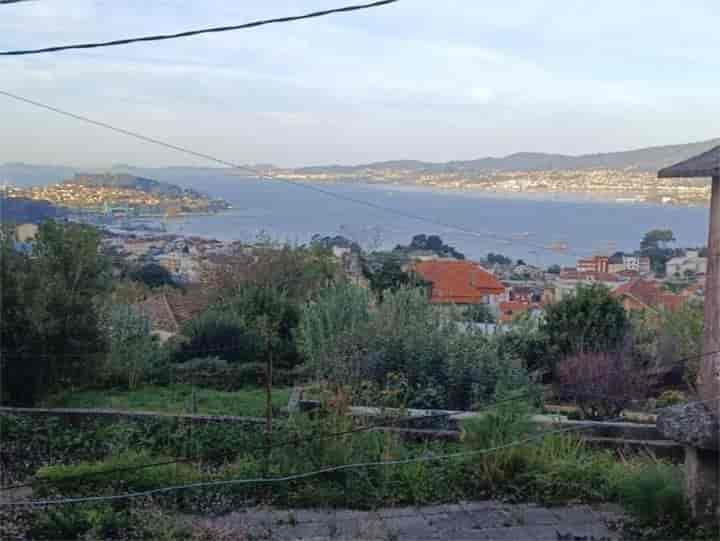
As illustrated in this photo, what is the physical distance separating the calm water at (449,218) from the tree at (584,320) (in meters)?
1.06

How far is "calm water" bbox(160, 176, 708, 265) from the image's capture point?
40.5ft

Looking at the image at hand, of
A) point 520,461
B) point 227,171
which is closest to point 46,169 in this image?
point 227,171

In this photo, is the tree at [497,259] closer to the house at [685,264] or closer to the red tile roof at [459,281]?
the red tile roof at [459,281]

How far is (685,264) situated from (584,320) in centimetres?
169

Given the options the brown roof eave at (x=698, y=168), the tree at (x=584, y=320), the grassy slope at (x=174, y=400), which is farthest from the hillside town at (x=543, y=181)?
the brown roof eave at (x=698, y=168)

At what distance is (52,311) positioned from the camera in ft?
30.2

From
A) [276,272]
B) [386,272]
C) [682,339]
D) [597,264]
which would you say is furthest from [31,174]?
[682,339]

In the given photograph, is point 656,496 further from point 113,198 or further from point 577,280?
point 113,198

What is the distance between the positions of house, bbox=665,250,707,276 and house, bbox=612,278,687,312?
1.46 feet

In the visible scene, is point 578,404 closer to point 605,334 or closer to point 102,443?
point 605,334

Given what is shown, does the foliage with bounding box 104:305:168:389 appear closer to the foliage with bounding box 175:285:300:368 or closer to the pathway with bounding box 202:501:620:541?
the foliage with bounding box 175:285:300:368

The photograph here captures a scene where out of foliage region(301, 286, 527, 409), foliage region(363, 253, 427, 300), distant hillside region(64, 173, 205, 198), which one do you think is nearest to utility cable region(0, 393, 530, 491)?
foliage region(301, 286, 527, 409)

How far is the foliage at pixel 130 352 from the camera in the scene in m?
10.2

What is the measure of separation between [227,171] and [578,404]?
514cm
